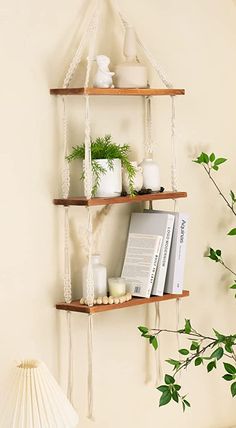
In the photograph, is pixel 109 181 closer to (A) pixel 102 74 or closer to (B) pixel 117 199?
(B) pixel 117 199

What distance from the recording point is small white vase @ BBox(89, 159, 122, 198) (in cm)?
271

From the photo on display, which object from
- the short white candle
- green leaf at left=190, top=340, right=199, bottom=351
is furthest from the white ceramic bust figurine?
green leaf at left=190, top=340, right=199, bottom=351

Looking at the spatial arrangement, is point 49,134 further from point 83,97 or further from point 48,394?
point 48,394

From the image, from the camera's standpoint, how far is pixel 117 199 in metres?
2.71

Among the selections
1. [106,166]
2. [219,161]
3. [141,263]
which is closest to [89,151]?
[106,166]

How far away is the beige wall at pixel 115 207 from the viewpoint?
265 cm

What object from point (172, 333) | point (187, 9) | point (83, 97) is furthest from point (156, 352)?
point (187, 9)

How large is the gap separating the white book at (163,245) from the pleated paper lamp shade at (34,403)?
575 mm

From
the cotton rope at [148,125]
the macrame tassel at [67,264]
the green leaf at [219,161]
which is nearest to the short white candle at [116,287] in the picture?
the macrame tassel at [67,264]

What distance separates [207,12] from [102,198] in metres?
0.88

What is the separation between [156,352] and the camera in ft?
10.1

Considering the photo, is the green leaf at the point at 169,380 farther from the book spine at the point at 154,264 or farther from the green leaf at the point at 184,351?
the book spine at the point at 154,264

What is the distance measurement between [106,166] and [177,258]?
38 centimetres

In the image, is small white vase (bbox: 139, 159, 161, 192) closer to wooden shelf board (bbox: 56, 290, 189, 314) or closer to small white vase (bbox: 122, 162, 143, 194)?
small white vase (bbox: 122, 162, 143, 194)
